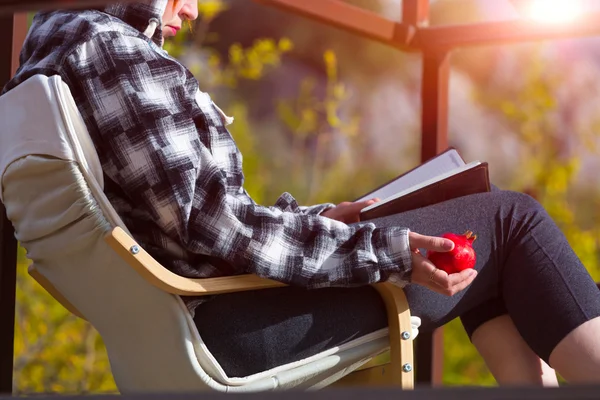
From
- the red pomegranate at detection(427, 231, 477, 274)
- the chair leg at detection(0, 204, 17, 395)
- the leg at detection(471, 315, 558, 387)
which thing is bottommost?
the chair leg at detection(0, 204, 17, 395)

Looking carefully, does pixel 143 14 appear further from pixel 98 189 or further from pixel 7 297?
pixel 7 297

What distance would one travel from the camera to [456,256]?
1.36 metres

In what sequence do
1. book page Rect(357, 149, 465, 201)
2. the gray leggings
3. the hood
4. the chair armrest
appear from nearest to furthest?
the chair armrest → the gray leggings → the hood → book page Rect(357, 149, 465, 201)

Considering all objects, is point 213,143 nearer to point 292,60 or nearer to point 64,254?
point 64,254

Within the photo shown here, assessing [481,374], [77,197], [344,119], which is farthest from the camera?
[344,119]

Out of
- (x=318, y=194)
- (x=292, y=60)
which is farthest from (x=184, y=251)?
(x=292, y=60)

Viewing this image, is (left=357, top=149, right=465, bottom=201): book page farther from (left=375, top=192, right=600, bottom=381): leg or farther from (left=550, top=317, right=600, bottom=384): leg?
(left=550, top=317, right=600, bottom=384): leg

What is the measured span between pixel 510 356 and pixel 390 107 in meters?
4.90

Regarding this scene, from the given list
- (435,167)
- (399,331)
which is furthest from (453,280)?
(435,167)

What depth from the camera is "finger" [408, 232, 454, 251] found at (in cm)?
135

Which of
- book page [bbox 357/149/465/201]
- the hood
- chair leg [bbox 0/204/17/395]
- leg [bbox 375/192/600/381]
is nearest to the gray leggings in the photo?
leg [bbox 375/192/600/381]

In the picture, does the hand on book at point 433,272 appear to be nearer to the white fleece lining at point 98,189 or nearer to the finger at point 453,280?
the finger at point 453,280

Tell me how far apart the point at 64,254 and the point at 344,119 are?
4793mm

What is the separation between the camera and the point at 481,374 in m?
3.95
